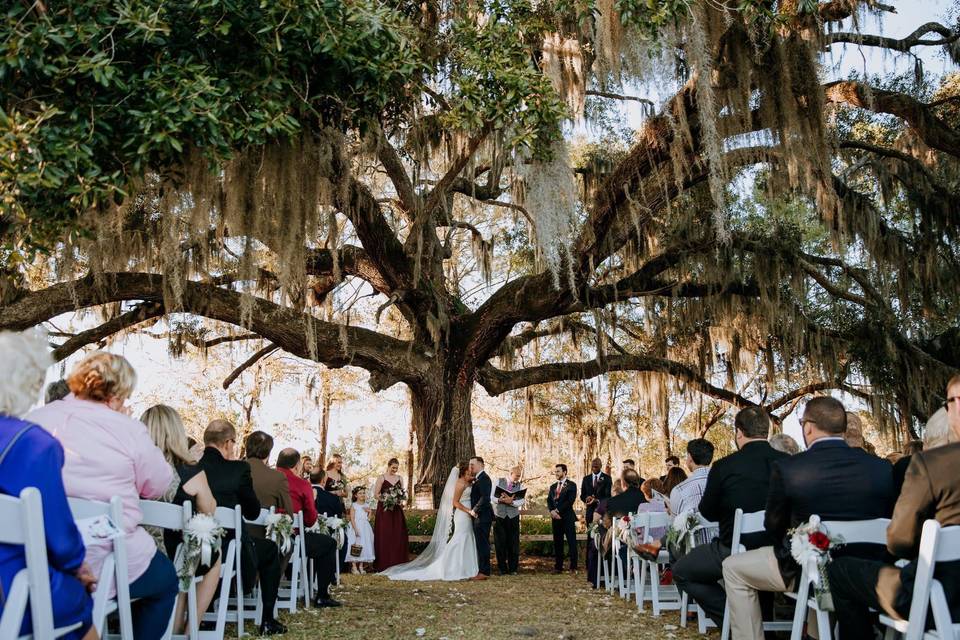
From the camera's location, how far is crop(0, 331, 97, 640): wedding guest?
82.4 inches

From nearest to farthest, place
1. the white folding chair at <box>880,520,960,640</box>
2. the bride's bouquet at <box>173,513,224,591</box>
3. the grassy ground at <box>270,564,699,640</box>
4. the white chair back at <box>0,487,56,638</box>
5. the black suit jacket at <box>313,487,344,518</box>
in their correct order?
the white chair back at <box>0,487,56,638</box> < the white folding chair at <box>880,520,960,640</box> < the bride's bouquet at <box>173,513,224,591</box> < the grassy ground at <box>270,564,699,640</box> < the black suit jacket at <box>313,487,344,518</box>

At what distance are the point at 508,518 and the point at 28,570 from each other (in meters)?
9.00

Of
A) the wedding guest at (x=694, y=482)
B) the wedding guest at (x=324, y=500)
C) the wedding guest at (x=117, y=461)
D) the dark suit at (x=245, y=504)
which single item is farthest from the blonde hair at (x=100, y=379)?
the wedding guest at (x=324, y=500)

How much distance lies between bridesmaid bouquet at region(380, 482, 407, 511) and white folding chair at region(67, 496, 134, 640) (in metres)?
7.87

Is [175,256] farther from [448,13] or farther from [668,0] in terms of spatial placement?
[668,0]

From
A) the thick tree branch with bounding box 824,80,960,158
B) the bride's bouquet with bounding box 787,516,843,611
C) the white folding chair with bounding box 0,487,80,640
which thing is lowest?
the bride's bouquet with bounding box 787,516,843,611

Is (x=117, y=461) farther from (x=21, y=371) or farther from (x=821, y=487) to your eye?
(x=821, y=487)

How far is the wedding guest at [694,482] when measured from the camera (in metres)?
5.25

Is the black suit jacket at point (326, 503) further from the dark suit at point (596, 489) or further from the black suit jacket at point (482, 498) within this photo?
the dark suit at point (596, 489)

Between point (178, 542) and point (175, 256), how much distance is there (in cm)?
377

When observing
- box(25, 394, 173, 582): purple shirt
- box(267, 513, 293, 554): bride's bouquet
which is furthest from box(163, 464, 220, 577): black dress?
box(267, 513, 293, 554): bride's bouquet

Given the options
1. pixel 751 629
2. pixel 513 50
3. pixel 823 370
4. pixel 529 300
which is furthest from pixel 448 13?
pixel 823 370

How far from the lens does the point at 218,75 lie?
5.12 meters

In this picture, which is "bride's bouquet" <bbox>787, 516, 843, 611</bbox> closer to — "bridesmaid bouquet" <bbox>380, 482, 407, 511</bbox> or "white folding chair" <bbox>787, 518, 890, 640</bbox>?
"white folding chair" <bbox>787, 518, 890, 640</bbox>
